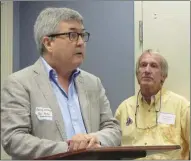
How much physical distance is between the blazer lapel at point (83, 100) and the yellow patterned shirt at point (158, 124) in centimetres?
70

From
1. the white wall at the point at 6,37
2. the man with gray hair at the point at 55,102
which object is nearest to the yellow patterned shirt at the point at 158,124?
the man with gray hair at the point at 55,102

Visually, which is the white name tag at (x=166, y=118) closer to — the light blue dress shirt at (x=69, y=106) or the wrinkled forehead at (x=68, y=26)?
the light blue dress shirt at (x=69, y=106)

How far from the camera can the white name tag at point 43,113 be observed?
53.3 inches

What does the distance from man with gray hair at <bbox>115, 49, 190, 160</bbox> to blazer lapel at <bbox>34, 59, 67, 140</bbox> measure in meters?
0.83

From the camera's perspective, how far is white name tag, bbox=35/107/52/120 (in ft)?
4.44

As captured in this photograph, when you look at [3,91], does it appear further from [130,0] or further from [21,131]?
[130,0]

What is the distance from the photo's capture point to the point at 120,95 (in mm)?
2729

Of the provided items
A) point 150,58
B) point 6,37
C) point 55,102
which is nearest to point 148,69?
point 150,58

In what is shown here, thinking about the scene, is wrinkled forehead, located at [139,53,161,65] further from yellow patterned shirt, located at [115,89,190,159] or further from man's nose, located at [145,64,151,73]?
yellow patterned shirt, located at [115,89,190,159]

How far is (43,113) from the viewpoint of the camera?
1.37 meters

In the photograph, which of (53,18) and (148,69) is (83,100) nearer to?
(53,18)

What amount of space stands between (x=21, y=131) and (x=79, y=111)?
0.99ft

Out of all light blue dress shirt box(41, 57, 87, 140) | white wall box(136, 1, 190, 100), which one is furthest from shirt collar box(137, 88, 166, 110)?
light blue dress shirt box(41, 57, 87, 140)

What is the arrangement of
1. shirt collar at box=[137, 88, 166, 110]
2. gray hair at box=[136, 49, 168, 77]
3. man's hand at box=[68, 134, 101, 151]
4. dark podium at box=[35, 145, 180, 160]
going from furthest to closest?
gray hair at box=[136, 49, 168, 77] < shirt collar at box=[137, 88, 166, 110] < man's hand at box=[68, 134, 101, 151] < dark podium at box=[35, 145, 180, 160]
